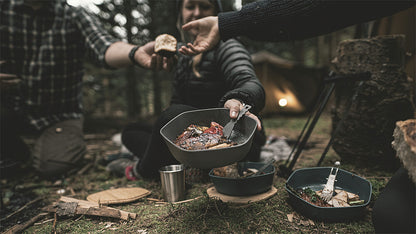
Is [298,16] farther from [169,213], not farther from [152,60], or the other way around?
[169,213]

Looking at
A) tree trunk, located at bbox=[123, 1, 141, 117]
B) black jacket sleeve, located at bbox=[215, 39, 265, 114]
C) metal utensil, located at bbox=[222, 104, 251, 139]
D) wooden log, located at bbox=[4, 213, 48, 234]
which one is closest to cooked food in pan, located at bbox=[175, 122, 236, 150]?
metal utensil, located at bbox=[222, 104, 251, 139]

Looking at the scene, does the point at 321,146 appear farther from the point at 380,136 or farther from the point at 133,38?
the point at 133,38

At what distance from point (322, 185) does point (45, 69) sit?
349 cm

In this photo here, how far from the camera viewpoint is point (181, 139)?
138 centimetres

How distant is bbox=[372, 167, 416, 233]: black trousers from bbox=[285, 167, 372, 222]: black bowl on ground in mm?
200

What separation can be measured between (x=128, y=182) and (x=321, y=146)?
2.96 meters

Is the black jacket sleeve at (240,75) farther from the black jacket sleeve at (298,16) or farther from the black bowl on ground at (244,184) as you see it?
the black bowl on ground at (244,184)

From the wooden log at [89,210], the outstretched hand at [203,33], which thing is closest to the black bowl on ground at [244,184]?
the wooden log at [89,210]

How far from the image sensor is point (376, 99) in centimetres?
230

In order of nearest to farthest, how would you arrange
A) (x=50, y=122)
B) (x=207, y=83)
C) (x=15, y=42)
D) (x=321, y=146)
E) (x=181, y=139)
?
(x=181, y=139) → (x=207, y=83) → (x=15, y=42) → (x=50, y=122) → (x=321, y=146)

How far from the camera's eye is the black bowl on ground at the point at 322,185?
1.46 meters

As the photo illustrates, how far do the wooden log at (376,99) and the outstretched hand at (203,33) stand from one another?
1.54 m

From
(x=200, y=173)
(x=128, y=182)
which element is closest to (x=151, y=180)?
(x=128, y=182)

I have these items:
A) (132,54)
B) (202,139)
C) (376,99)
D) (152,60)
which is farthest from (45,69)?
(376,99)
